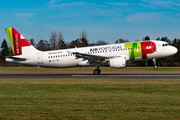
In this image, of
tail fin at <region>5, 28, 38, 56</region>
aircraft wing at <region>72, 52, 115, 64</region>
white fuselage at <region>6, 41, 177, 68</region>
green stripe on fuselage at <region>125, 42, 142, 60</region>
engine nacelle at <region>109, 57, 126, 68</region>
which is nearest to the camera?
engine nacelle at <region>109, 57, 126, 68</region>

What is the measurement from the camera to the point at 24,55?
3222cm

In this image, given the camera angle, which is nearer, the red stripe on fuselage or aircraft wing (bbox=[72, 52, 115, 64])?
aircraft wing (bbox=[72, 52, 115, 64])

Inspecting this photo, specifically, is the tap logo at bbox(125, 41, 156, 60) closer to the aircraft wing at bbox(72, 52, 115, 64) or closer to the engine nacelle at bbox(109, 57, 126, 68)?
the engine nacelle at bbox(109, 57, 126, 68)

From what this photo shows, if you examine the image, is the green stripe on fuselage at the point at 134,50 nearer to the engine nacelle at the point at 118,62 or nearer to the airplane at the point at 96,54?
the airplane at the point at 96,54

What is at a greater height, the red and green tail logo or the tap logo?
the red and green tail logo

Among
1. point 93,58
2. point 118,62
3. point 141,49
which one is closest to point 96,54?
point 93,58

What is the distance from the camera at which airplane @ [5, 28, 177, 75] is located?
28.6 meters

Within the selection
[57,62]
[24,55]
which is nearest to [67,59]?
[57,62]

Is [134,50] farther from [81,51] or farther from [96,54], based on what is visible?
[81,51]

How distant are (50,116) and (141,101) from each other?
16.9 ft

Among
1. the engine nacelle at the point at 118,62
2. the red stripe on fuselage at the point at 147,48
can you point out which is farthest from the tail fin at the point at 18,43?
the red stripe on fuselage at the point at 147,48

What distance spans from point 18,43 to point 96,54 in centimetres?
1309

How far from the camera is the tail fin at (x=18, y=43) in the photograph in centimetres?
3272

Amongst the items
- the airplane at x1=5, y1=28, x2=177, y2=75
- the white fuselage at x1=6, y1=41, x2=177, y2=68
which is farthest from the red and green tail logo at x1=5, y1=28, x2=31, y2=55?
the white fuselage at x1=6, y1=41, x2=177, y2=68
